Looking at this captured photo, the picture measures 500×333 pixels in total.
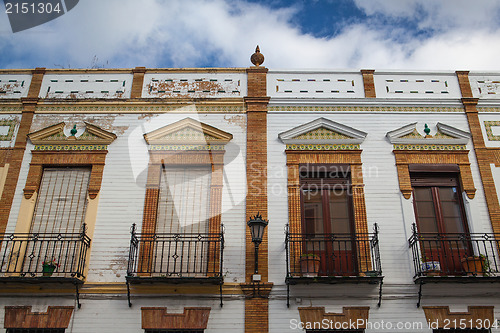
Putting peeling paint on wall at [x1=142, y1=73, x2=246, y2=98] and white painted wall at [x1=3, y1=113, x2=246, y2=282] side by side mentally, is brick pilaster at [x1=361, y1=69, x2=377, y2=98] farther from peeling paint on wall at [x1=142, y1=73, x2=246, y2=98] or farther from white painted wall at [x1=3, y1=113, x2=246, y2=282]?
white painted wall at [x1=3, y1=113, x2=246, y2=282]

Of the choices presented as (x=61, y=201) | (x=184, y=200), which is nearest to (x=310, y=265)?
(x=184, y=200)

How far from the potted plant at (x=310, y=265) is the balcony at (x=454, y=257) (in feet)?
6.76

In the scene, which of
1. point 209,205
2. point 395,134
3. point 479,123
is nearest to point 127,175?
point 209,205

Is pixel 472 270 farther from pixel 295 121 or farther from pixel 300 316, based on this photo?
pixel 295 121

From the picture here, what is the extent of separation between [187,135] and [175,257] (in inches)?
120

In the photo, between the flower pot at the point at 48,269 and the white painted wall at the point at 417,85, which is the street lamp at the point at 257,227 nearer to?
the flower pot at the point at 48,269

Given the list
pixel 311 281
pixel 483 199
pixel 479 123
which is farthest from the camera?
pixel 479 123

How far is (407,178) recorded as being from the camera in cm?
1125

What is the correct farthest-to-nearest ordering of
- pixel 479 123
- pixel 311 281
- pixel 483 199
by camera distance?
pixel 479 123, pixel 483 199, pixel 311 281

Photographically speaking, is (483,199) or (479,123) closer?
(483,199)

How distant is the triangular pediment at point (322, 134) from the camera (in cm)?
1166

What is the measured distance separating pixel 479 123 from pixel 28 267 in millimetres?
11044

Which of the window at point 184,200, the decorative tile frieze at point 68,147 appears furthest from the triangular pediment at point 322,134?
the decorative tile frieze at point 68,147

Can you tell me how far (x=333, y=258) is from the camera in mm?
10367
